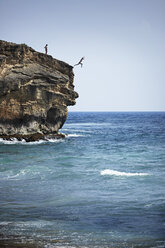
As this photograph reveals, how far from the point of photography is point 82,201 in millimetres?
16312

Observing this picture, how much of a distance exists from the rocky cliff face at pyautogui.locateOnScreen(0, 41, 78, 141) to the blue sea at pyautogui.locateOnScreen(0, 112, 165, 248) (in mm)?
10986

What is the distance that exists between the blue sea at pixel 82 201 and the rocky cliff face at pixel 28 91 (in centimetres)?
1099

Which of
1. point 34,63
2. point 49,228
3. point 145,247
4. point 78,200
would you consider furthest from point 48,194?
point 34,63

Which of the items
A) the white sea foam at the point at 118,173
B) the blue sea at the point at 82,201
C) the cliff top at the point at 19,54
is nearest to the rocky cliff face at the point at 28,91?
the cliff top at the point at 19,54

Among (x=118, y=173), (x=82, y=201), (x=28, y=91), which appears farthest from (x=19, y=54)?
(x=82, y=201)

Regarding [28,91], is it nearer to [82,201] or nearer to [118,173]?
[118,173]

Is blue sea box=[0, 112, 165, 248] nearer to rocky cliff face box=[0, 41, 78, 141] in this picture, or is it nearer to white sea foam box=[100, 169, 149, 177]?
white sea foam box=[100, 169, 149, 177]

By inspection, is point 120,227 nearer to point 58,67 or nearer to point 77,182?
point 77,182

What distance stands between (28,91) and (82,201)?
1045 inches

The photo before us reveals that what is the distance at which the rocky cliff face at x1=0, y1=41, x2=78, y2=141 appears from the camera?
39.8 m

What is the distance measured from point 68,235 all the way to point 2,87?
30061mm

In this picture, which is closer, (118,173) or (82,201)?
(82,201)

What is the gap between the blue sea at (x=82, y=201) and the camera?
457 inches

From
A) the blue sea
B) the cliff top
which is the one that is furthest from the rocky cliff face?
the blue sea
